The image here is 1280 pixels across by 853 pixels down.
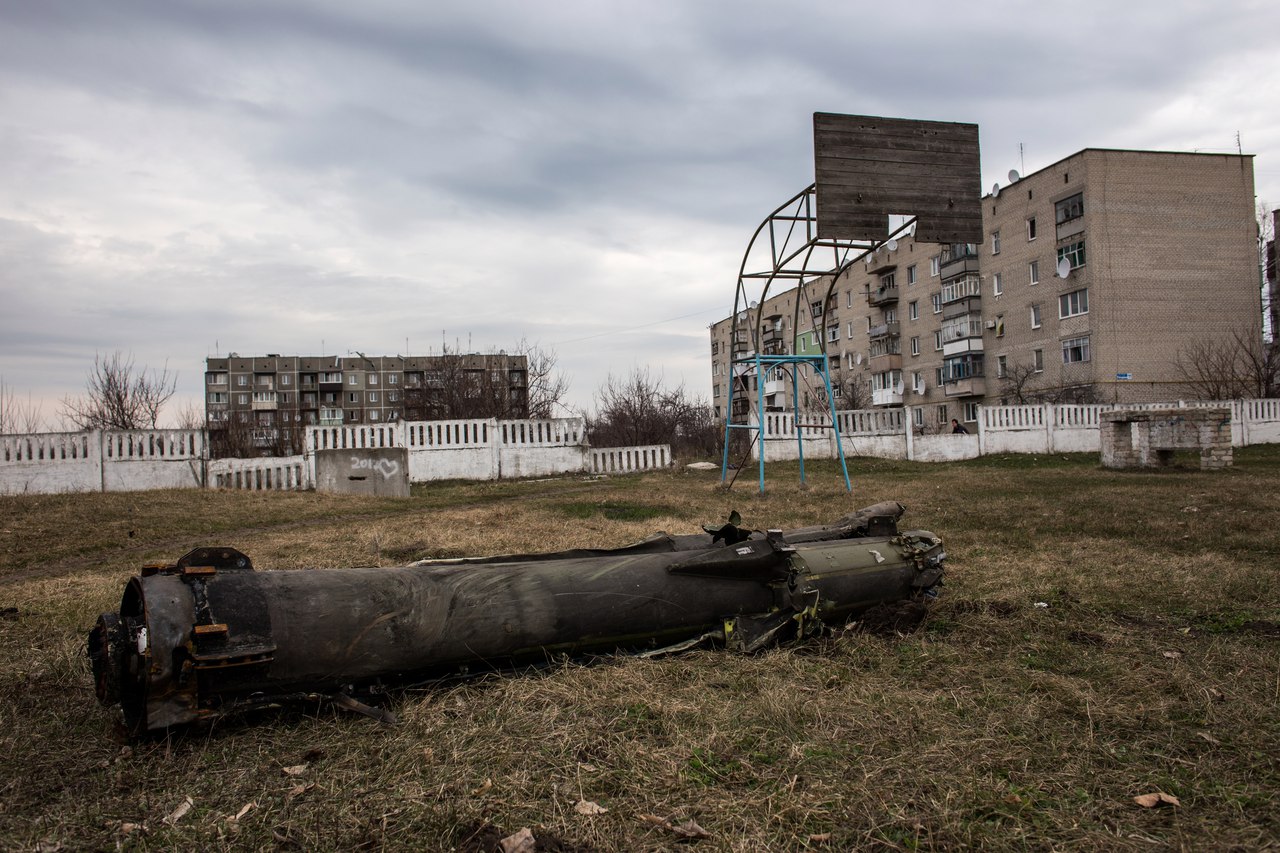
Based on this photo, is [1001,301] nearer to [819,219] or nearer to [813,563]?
→ [819,219]

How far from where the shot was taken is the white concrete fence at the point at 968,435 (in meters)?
19.4

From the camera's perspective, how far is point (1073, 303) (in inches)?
1431

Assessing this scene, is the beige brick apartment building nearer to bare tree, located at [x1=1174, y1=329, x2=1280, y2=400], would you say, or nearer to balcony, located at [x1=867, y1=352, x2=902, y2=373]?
bare tree, located at [x1=1174, y1=329, x2=1280, y2=400]

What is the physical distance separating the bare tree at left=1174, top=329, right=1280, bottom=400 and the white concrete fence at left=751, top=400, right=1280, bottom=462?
10901 millimetres

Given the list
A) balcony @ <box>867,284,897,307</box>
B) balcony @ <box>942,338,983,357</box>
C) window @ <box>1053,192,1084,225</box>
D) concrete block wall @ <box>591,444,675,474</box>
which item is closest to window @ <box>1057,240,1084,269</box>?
window @ <box>1053,192,1084,225</box>

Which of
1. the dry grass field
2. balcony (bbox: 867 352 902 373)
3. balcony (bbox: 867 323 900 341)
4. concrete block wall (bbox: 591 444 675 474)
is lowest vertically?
the dry grass field

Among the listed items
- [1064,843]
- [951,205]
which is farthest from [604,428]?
[1064,843]

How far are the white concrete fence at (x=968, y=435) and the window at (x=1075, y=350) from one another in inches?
546

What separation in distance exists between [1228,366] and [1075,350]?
229 inches

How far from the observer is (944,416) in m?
46.6

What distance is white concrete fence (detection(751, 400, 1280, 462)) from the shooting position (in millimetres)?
19375

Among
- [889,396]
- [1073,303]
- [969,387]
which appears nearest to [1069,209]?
[1073,303]

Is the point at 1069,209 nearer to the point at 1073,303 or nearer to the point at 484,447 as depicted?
the point at 1073,303

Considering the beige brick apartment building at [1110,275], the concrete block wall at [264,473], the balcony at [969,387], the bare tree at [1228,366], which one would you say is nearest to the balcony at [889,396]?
the balcony at [969,387]
